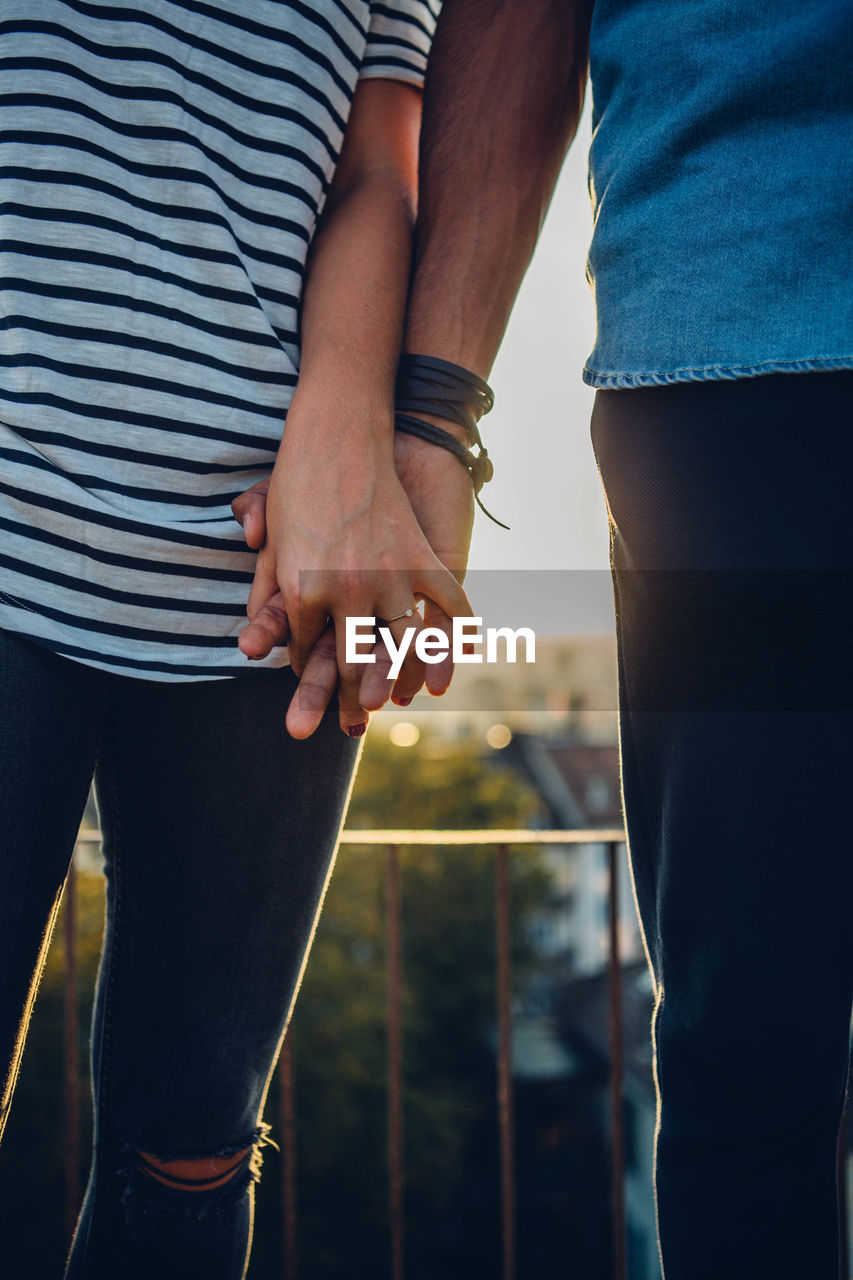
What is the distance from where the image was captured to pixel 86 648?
0.63 meters

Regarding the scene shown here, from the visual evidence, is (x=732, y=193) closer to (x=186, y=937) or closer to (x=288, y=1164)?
(x=186, y=937)

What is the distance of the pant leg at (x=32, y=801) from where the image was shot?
0.62 meters

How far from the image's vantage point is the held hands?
2.06 feet

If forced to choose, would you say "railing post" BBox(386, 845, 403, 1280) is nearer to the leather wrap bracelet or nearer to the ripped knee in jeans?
the ripped knee in jeans

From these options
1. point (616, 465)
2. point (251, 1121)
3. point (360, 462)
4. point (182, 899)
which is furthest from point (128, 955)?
point (616, 465)

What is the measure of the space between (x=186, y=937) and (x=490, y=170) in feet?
2.35

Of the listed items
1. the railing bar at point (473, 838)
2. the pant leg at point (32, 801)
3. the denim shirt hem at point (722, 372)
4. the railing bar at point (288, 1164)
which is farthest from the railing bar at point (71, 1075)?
the denim shirt hem at point (722, 372)

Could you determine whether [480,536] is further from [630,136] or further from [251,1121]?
[251,1121]

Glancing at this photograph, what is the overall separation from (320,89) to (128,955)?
760 millimetres

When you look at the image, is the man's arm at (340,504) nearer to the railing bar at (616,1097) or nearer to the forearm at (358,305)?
the forearm at (358,305)

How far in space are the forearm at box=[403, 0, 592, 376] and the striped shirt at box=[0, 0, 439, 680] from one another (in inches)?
4.6

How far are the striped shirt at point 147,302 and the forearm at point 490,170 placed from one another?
12cm

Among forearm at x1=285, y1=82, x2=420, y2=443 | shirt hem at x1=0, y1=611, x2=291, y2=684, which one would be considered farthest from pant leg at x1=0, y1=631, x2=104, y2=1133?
forearm at x1=285, y1=82, x2=420, y2=443

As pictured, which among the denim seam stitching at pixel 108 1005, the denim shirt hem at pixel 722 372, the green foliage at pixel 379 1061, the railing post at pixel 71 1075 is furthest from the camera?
the green foliage at pixel 379 1061
